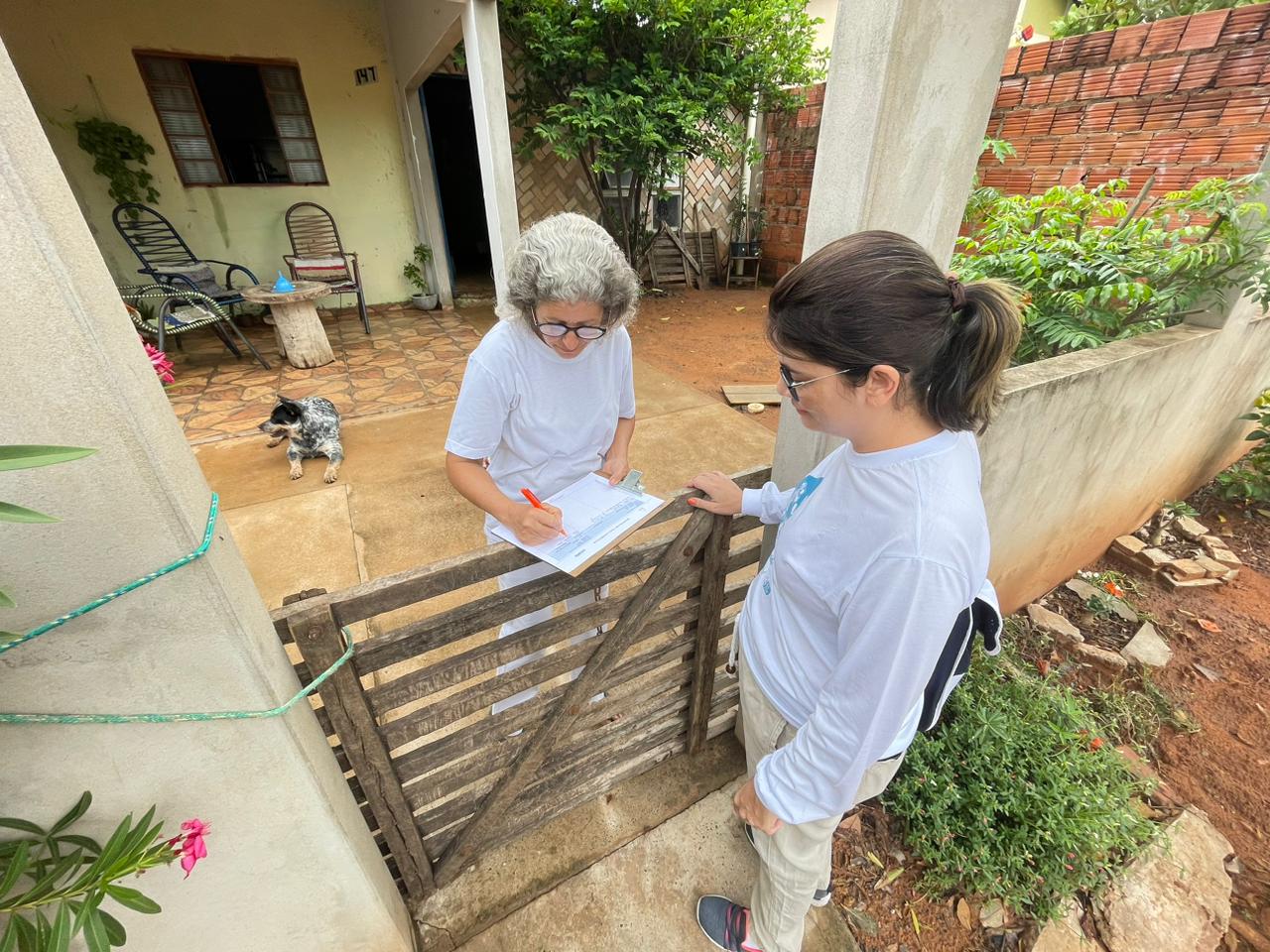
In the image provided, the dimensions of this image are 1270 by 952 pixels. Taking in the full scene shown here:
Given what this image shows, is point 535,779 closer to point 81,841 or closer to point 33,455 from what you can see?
point 81,841

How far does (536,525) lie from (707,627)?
2.35 feet

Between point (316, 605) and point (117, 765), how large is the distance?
36cm

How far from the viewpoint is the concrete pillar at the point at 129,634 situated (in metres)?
0.58

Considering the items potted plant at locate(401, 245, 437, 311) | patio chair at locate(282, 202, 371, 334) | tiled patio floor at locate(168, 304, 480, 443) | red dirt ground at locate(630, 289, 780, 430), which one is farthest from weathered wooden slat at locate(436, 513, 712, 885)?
potted plant at locate(401, 245, 437, 311)

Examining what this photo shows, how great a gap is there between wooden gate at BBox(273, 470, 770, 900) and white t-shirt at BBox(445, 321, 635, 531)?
0.35m

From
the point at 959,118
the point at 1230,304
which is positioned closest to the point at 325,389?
the point at 959,118

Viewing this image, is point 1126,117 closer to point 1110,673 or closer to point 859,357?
point 1110,673

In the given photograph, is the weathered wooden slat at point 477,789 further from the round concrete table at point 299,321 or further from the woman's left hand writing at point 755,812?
the round concrete table at point 299,321

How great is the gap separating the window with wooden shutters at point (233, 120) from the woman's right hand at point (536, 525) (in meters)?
6.98

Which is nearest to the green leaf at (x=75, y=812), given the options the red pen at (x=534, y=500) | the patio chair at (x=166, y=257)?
the red pen at (x=534, y=500)

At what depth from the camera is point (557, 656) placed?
139cm

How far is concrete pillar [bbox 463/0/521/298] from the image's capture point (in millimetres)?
3848

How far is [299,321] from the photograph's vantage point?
4.85m

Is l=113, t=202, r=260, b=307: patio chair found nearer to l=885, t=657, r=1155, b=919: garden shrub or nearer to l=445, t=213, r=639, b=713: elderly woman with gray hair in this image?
l=445, t=213, r=639, b=713: elderly woman with gray hair
